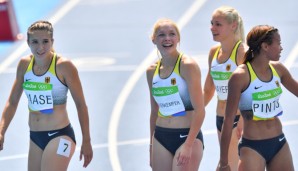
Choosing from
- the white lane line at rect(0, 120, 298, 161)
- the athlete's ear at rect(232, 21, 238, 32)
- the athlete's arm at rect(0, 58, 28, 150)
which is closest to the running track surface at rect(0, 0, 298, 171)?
the white lane line at rect(0, 120, 298, 161)

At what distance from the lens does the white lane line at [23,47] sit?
52.3 feet

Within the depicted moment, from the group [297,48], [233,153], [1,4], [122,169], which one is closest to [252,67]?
[233,153]

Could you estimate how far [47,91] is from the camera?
29.2ft

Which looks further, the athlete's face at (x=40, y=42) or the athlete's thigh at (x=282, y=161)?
the athlete's face at (x=40, y=42)

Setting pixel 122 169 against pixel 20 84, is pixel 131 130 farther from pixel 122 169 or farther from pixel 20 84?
pixel 20 84

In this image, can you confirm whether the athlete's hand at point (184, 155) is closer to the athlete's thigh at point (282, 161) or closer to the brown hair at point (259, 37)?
the athlete's thigh at point (282, 161)

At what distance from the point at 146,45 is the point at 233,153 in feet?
23.5

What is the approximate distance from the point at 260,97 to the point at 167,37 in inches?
41.0

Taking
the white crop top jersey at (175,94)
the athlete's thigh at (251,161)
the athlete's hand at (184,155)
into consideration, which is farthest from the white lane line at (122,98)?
the athlete's thigh at (251,161)

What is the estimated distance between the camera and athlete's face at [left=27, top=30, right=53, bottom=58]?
885 cm

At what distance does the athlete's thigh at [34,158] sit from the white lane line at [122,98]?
265cm

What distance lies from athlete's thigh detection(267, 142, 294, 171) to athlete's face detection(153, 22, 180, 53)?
1375 mm

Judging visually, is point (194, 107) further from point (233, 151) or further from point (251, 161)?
point (233, 151)

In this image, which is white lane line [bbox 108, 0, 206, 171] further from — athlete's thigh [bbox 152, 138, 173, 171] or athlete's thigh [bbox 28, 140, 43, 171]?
athlete's thigh [bbox 152, 138, 173, 171]
